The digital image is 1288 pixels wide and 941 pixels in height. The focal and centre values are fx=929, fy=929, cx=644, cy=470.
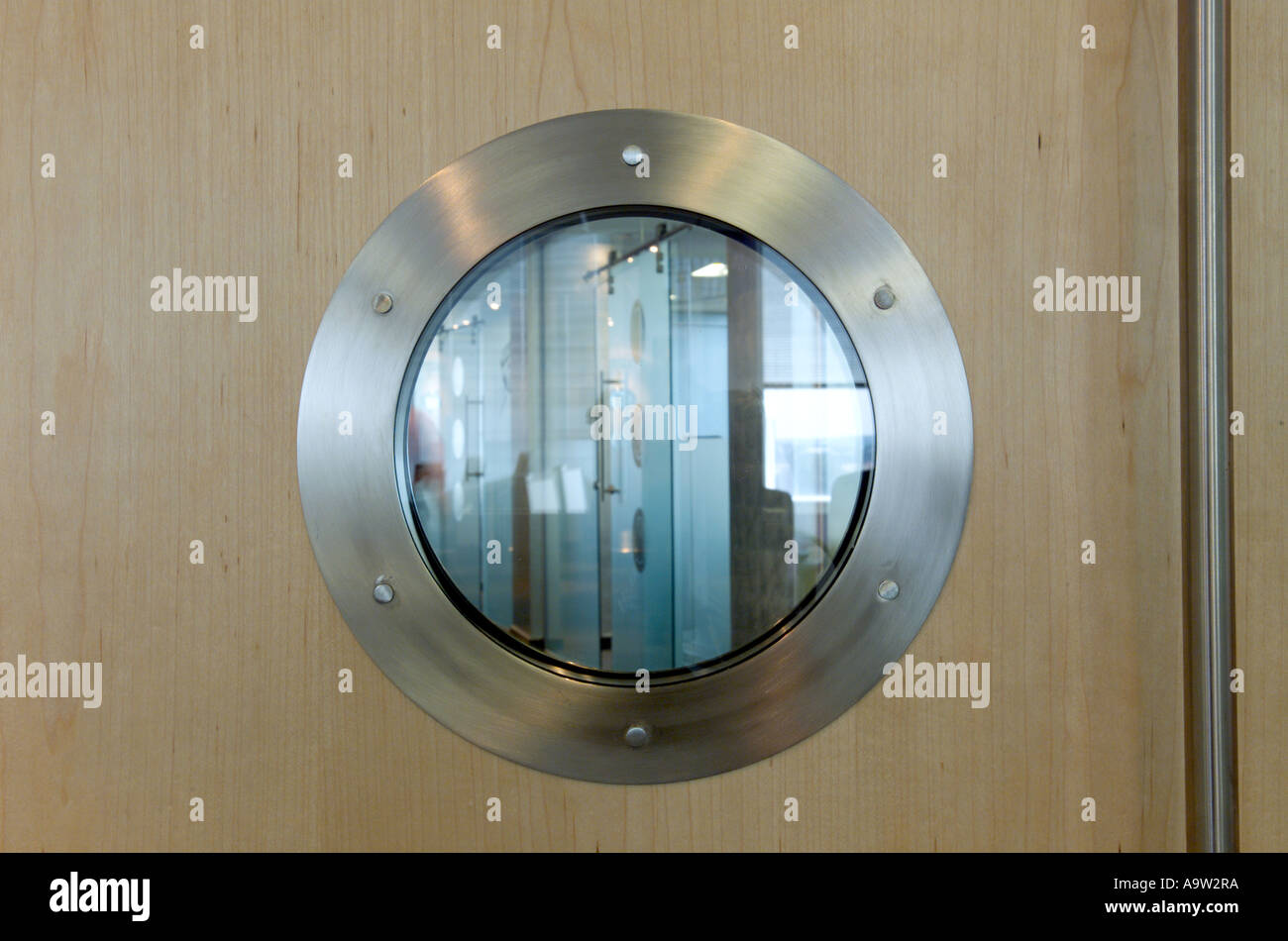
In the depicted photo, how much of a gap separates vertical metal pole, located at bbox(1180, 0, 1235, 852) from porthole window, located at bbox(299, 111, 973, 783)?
0.62ft

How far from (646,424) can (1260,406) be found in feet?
1.63

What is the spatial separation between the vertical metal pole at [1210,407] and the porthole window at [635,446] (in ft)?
0.62

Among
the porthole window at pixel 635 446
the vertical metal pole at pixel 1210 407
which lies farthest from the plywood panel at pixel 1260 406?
the porthole window at pixel 635 446

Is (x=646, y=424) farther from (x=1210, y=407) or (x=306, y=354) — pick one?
(x=1210, y=407)

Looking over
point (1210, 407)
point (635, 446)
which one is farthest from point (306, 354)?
point (1210, 407)

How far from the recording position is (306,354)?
2.63ft

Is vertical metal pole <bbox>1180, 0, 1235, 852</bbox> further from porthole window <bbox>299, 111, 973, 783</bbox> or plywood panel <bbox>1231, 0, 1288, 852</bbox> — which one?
porthole window <bbox>299, 111, 973, 783</bbox>

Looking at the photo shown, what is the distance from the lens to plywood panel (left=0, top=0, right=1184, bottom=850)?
2.61 feet

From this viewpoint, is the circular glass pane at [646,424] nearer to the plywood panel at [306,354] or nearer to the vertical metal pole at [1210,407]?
the plywood panel at [306,354]

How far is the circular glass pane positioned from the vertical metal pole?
10.6 inches

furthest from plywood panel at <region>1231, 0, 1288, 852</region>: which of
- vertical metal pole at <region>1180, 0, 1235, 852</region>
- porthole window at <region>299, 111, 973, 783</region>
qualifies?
porthole window at <region>299, 111, 973, 783</region>

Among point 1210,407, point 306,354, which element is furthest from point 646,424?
point 1210,407

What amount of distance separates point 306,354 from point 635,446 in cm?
29
